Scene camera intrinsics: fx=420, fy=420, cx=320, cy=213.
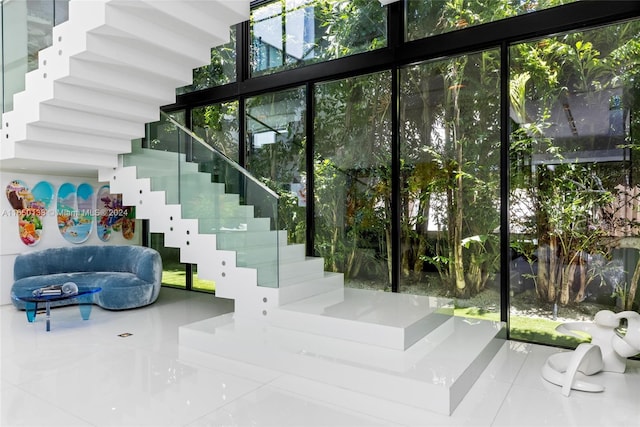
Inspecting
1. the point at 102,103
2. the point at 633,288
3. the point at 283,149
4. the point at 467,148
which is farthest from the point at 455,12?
the point at 102,103

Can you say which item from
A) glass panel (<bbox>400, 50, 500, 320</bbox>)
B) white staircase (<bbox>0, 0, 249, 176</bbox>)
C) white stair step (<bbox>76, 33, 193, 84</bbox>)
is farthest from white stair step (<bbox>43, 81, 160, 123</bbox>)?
glass panel (<bbox>400, 50, 500, 320</bbox>)

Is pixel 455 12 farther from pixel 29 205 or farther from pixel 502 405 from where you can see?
pixel 29 205

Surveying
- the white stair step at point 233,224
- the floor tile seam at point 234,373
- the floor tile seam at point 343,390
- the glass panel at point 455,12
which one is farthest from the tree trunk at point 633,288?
the white stair step at point 233,224

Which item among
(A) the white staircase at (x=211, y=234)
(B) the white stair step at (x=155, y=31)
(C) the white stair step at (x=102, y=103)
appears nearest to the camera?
(A) the white staircase at (x=211, y=234)

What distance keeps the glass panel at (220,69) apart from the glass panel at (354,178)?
1765 millimetres

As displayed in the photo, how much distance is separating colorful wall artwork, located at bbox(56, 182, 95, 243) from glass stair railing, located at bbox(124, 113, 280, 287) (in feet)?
6.26

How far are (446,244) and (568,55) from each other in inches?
92.1

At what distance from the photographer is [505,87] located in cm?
458

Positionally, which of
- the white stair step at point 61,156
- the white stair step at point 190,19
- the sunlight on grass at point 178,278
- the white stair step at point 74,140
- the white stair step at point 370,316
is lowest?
the sunlight on grass at point 178,278

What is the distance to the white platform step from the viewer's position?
2891mm

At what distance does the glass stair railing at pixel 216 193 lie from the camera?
180 inches

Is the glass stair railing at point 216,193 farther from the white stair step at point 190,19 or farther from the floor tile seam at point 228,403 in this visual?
the white stair step at point 190,19

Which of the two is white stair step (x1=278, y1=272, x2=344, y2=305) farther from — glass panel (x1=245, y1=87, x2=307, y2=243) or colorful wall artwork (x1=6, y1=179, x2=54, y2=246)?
colorful wall artwork (x1=6, y1=179, x2=54, y2=246)

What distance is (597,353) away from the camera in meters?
3.48
